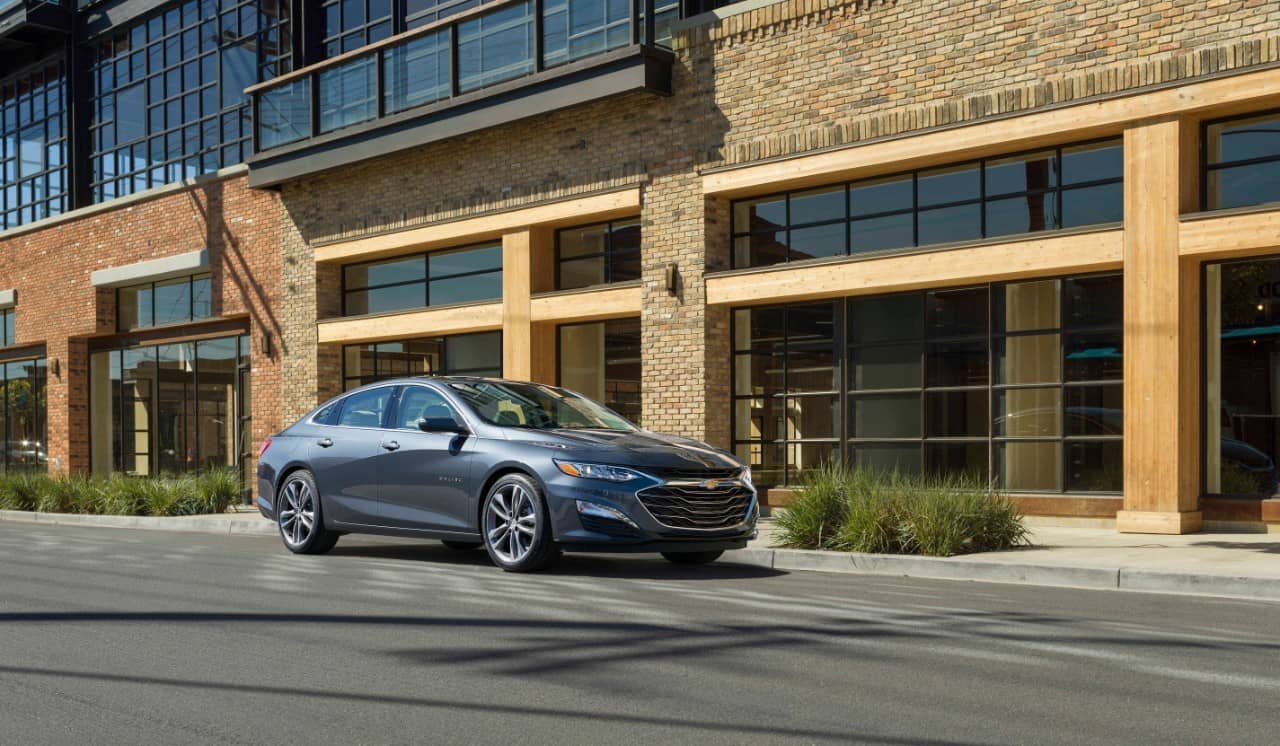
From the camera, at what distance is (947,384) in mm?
15828

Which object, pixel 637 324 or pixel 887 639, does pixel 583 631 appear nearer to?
pixel 887 639

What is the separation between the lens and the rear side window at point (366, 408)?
486 inches

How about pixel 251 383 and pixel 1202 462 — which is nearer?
pixel 1202 462

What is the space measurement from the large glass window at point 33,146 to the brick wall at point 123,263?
3.54ft

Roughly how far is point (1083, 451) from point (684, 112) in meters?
6.88

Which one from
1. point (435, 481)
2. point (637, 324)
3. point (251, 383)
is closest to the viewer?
point (435, 481)

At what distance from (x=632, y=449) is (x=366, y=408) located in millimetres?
3193

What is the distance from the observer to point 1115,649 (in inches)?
277

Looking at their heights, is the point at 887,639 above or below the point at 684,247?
below

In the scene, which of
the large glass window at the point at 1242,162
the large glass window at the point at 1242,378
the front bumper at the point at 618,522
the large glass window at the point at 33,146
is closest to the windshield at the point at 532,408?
the front bumper at the point at 618,522

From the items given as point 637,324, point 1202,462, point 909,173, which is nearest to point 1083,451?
point 1202,462

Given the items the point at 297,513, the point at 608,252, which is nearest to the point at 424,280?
the point at 608,252

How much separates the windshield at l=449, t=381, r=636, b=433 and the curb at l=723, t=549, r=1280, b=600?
1.74m

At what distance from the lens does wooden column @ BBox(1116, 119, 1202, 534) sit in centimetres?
1374
